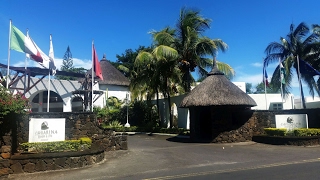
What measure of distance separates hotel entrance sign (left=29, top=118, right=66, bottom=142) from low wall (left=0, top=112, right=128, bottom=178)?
0.31 meters

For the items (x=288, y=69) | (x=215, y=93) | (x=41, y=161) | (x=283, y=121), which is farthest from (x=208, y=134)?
(x=41, y=161)

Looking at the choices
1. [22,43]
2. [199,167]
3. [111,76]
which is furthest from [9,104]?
[111,76]

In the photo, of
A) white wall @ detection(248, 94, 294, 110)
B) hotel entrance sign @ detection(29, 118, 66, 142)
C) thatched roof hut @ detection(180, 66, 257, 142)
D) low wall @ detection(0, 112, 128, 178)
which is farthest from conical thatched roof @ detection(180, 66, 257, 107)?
white wall @ detection(248, 94, 294, 110)

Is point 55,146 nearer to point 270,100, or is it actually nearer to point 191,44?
point 191,44

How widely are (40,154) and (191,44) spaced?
48.6 ft

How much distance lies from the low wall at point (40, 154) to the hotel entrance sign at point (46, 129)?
305 millimetres

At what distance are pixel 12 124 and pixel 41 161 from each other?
151 cm

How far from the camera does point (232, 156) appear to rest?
1196cm

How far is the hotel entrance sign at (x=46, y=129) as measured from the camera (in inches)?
416

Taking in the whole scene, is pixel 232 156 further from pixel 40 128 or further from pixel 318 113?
pixel 318 113

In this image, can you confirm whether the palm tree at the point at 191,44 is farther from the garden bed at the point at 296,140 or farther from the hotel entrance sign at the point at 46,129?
the hotel entrance sign at the point at 46,129

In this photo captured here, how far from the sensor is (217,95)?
56.0 ft

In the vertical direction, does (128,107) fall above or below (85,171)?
above

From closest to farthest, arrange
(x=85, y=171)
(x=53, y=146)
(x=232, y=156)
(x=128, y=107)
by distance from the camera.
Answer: (x=85, y=171), (x=53, y=146), (x=232, y=156), (x=128, y=107)
